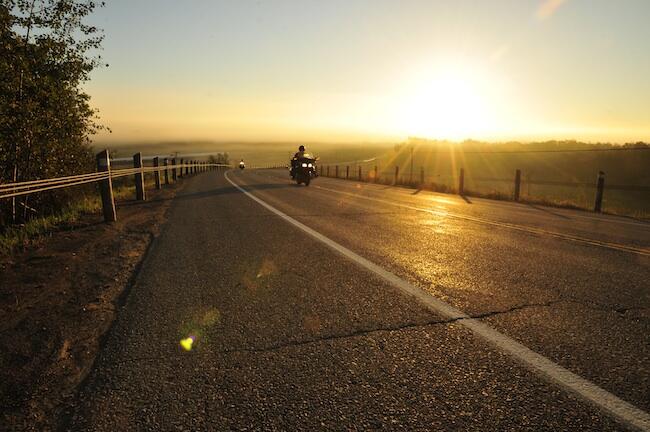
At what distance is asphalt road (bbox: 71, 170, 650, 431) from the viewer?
1767 millimetres

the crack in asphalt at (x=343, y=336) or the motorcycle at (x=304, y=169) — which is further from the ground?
the motorcycle at (x=304, y=169)

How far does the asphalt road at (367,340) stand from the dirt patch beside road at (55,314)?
0.50 feet

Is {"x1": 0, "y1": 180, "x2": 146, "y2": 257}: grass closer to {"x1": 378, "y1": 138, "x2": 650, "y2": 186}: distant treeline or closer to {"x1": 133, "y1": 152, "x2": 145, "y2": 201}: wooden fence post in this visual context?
{"x1": 133, "y1": 152, "x2": 145, "y2": 201}: wooden fence post

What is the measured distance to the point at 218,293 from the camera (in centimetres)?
346

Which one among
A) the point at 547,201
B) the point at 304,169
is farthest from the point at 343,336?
the point at 304,169

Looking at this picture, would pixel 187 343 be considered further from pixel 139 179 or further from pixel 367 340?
pixel 139 179

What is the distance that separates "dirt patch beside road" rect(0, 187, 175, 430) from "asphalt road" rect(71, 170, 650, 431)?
15 centimetres

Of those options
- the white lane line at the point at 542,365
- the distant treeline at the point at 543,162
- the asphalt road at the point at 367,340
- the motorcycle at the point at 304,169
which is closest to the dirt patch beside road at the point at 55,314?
the asphalt road at the point at 367,340

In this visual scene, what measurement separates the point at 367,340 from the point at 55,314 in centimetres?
245

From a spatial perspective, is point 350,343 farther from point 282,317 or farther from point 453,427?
point 453,427

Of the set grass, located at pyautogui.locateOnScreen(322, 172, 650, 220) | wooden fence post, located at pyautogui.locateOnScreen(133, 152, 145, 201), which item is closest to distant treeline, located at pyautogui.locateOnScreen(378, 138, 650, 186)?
grass, located at pyautogui.locateOnScreen(322, 172, 650, 220)

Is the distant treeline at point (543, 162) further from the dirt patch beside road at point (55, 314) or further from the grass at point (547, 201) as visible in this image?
the dirt patch beside road at point (55, 314)

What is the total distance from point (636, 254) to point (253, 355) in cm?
514

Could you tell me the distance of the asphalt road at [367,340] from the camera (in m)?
1.77
